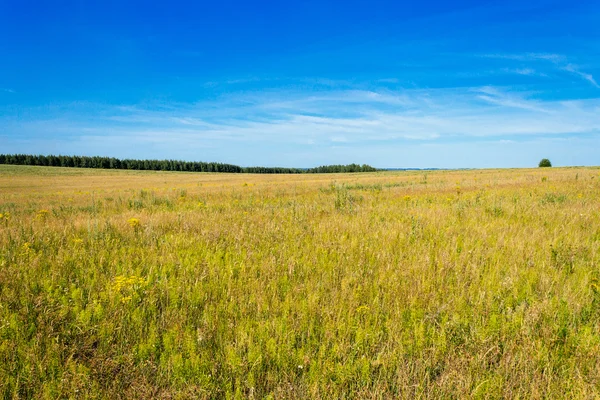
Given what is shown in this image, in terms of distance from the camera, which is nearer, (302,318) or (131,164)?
(302,318)

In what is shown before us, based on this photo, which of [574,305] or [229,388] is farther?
[574,305]

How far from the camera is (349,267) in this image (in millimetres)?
4078

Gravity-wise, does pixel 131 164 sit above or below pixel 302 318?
above

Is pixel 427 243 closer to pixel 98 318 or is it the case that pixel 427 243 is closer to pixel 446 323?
pixel 446 323

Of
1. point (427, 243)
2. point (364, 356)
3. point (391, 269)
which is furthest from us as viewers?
point (427, 243)

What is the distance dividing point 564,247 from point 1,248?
8722mm

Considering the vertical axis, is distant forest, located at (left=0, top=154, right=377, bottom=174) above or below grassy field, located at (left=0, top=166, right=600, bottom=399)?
above

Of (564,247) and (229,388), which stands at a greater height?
(564,247)

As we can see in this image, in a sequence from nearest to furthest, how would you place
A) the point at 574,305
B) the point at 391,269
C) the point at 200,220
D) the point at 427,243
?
the point at 574,305 < the point at 391,269 < the point at 427,243 < the point at 200,220

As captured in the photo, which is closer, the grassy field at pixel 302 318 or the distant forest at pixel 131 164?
the grassy field at pixel 302 318

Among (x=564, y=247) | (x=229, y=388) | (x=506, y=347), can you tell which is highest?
(x=564, y=247)

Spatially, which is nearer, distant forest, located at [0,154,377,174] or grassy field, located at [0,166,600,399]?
grassy field, located at [0,166,600,399]

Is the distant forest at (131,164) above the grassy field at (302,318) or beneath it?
above

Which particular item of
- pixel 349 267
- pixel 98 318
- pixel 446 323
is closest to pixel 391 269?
pixel 349 267
